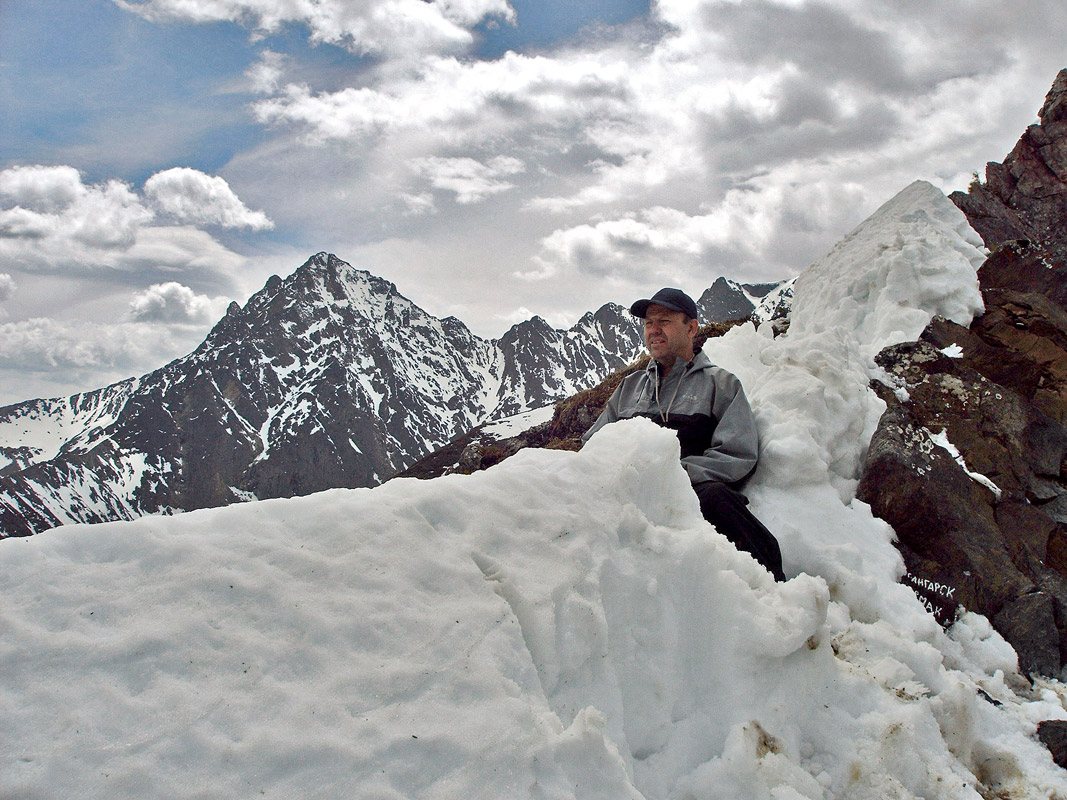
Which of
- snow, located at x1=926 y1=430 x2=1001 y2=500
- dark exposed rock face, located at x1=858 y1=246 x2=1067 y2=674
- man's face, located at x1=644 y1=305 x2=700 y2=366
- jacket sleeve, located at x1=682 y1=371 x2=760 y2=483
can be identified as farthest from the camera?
man's face, located at x1=644 y1=305 x2=700 y2=366

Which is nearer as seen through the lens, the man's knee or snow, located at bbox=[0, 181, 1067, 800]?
snow, located at bbox=[0, 181, 1067, 800]

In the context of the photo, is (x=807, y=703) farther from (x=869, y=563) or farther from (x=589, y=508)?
(x=869, y=563)

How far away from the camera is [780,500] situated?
628cm

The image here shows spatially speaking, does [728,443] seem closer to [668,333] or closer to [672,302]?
[668,333]

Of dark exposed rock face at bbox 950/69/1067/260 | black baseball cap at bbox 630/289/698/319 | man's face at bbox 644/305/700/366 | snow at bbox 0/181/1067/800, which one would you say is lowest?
snow at bbox 0/181/1067/800

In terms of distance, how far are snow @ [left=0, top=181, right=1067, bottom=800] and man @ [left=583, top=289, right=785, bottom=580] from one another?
731 millimetres

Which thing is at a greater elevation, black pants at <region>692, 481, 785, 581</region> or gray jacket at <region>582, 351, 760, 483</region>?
gray jacket at <region>582, 351, 760, 483</region>

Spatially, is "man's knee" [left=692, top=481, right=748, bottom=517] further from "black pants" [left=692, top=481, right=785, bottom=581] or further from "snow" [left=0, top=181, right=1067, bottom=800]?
"snow" [left=0, top=181, right=1067, bottom=800]

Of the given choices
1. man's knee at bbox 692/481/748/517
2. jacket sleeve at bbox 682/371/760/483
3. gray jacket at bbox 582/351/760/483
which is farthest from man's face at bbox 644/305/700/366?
man's knee at bbox 692/481/748/517

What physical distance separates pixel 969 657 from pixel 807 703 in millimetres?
2595

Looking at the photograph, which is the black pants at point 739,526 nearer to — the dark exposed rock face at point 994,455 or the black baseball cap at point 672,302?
the dark exposed rock face at point 994,455

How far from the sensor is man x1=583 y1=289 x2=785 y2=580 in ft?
17.8

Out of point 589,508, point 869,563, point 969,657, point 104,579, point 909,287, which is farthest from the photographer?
point 909,287

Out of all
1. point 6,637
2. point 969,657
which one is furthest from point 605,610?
point 969,657
